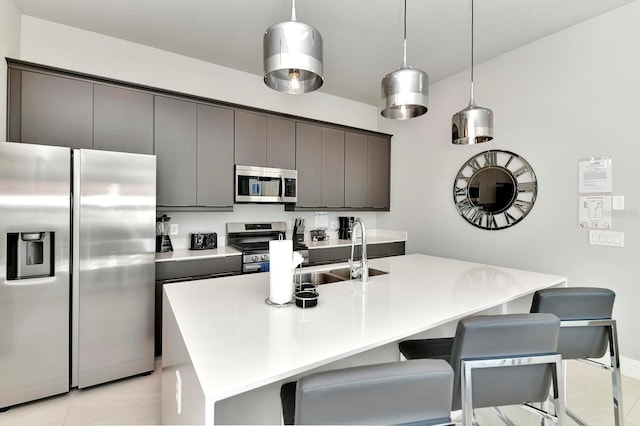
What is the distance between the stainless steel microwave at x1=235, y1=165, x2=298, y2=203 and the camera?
10.8ft

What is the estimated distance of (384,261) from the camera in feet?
8.58

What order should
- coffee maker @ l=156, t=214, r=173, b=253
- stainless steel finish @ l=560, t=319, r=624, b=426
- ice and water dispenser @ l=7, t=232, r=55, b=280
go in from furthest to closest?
1. coffee maker @ l=156, t=214, r=173, b=253
2. ice and water dispenser @ l=7, t=232, r=55, b=280
3. stainless steel finish @ l=560, t=319, r=624, b=426

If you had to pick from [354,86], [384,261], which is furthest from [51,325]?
[354,86]

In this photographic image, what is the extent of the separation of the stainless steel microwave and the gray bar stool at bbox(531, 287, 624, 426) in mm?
2605

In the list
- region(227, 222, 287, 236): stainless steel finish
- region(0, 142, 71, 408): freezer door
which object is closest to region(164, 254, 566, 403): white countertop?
region(0, 142, 71, 408): freezer door

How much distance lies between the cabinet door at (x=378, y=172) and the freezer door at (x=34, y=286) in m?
3.39

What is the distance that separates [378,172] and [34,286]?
3859 mm

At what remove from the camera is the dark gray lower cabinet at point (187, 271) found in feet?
8.64

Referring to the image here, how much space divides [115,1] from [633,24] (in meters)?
4.04

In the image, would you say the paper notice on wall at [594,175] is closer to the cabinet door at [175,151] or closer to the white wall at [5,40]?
the cabinet door at [175,151]

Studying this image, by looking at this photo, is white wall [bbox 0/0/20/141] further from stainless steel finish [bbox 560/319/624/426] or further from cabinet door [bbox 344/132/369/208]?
stainless steel finish [bbox 560/319/624/426]

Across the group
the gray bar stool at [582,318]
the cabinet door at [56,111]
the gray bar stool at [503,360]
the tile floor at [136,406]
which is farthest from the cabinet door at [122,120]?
the gray bar stool at [582,318]

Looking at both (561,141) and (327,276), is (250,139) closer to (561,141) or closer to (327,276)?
(327,276)

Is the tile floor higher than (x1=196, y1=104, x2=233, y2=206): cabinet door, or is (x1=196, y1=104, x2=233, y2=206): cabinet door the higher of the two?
(x1=196, y1=104, x2=233, y2=206): cabinet door
